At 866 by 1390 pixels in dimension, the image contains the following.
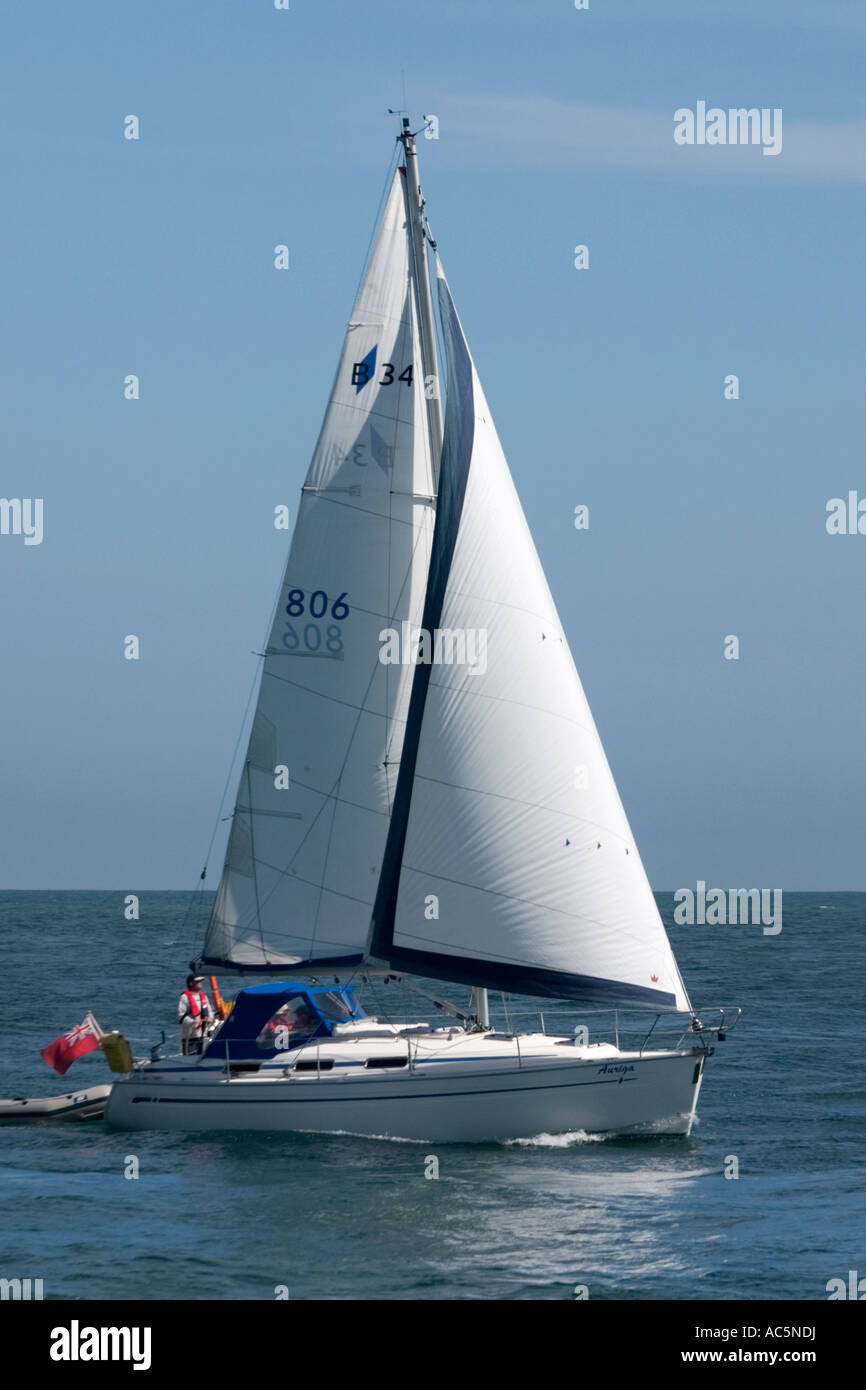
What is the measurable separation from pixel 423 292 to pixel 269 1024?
11510 mm

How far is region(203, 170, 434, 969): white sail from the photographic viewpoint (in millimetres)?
29578

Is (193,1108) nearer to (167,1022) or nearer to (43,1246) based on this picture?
(43,1246)

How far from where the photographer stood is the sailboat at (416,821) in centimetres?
2733

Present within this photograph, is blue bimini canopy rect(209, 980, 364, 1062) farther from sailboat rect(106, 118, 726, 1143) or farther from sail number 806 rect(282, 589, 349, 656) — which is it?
sail number 806 rect(282, 589, 349, 656)

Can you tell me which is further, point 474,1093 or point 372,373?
point 372,373

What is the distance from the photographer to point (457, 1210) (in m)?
23.4

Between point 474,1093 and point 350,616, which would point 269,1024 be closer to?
point 474,1093

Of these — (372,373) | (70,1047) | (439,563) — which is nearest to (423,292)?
(372,373)

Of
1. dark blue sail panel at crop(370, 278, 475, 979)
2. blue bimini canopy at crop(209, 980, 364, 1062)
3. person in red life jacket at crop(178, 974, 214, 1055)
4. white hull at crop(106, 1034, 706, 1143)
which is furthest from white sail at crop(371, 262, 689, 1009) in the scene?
person in red life jacket at crop(178, 974, 214, 1055)

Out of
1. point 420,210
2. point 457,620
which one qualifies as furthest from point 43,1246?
point 420,210

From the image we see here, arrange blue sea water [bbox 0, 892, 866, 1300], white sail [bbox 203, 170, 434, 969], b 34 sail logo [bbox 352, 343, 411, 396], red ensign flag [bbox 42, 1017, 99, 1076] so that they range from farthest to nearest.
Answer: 1. b 34 sail logo [bbox 352, 343, 411, 396]
2. white sail [bbox 203, 170, 434, 969]
3. red ensign flag [bbox 42, 1017, 99, 1076]
4. blue sea water [bbox 0, 892, 866, 1300]

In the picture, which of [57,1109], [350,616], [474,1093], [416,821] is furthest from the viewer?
[57,1109]

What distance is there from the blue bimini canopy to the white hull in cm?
57
